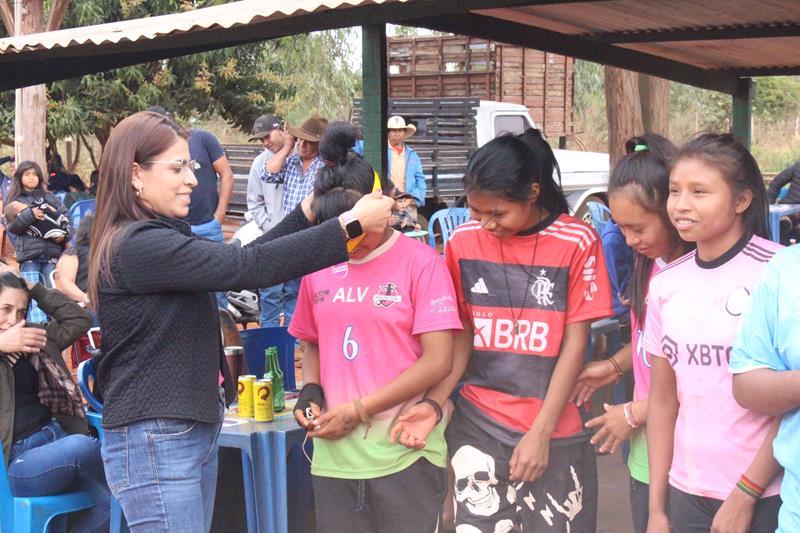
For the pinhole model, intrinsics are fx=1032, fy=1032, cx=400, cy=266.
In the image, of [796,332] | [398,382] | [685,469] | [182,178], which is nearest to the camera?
[796,332]

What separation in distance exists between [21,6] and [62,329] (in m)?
10.8

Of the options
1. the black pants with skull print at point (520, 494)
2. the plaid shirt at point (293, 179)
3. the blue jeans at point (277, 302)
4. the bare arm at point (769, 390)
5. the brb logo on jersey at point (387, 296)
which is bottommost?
the blue jeans at point (277, 302)

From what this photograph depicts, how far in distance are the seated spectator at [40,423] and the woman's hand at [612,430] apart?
206 cm

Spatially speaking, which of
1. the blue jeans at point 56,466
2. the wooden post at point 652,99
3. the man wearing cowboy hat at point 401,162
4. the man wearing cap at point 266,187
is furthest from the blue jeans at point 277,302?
the wooden post at point 652,99

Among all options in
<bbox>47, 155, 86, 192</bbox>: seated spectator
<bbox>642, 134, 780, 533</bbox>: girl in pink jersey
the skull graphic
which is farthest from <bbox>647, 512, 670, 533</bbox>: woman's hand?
<bbox>47, 155, 86, 192</bbox>: seated spectator

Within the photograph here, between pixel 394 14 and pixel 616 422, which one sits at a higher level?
pixel 394 14

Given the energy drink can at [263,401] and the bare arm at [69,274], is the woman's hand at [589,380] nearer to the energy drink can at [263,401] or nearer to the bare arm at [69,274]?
the energy drink can at [263,401]

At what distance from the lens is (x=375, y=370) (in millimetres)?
3168

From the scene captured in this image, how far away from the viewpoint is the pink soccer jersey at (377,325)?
3133mm

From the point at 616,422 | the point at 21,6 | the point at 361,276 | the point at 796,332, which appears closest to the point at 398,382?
the point at 361,276

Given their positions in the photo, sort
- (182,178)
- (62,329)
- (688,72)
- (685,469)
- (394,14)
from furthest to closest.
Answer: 1. (688,72)
2. (62,329)
3. (394,14)
4. (182,178)
5. (685,469)

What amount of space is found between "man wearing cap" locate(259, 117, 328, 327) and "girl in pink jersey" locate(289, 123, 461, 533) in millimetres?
4290

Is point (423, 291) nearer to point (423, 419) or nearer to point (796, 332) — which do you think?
point (423, 419)

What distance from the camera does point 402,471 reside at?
10.3ft
